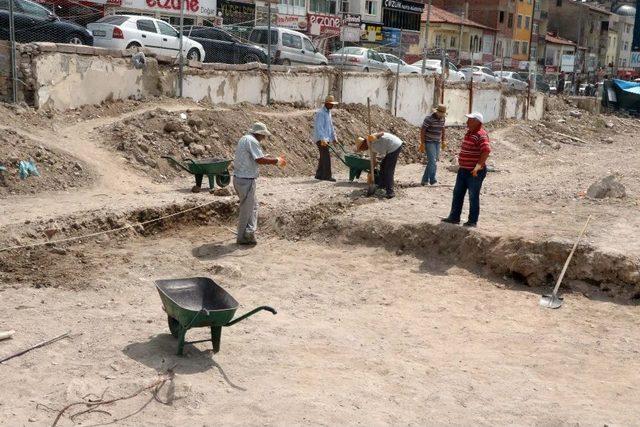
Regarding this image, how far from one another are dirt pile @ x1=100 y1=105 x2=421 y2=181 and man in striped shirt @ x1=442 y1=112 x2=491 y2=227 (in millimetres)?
6632

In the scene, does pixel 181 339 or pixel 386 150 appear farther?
pixel 386 150

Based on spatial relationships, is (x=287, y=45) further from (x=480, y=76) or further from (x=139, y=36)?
(x=480, y=76)

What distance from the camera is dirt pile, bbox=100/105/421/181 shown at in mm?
16672

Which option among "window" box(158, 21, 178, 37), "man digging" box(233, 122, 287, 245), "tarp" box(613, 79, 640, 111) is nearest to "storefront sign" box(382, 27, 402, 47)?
"tarp" box(613, 79, 640, 111)

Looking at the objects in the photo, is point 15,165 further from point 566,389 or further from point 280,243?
point 566,389

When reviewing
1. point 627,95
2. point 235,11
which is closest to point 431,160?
point 235,11

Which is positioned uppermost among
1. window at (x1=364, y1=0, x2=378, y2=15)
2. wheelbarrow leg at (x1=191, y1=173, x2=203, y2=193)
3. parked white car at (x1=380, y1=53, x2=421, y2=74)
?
window at (x1=364, y1=0, x2=378, y2=15)

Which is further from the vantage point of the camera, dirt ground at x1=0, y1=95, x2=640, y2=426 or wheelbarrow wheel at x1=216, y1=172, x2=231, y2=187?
wheelbarrow wheel at x1=216, y1=172, x2=231, y2=187

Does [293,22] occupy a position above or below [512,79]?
above

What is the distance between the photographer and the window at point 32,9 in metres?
19.3

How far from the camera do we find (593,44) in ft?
286

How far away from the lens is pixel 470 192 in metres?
11.9

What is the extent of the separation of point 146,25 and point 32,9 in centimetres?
369

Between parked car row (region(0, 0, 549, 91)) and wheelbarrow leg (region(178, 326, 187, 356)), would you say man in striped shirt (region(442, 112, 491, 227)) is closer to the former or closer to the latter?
wheelbarrow leg (region(178, 326, 187, 356))
